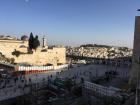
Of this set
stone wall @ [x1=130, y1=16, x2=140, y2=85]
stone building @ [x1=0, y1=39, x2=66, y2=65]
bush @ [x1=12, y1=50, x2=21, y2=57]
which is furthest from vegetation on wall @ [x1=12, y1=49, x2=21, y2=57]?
stone wall @ [x1=130, y1=16, x2=140, y2=85]

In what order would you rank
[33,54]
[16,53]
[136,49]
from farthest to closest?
1. [33,54]
2. [16,53]
3. [136,49]

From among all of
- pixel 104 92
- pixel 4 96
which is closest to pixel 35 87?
pixel 4 96

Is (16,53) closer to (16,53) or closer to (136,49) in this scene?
(16,53)

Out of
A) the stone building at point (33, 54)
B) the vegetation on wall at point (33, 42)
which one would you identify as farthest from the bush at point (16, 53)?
the vegetation on wall at point (33, 42)

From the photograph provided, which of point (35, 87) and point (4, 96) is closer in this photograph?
point (4, 96)

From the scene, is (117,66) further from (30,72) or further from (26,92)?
(26,92)

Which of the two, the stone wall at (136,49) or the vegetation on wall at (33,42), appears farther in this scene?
the vegetation on wall at (33,42)

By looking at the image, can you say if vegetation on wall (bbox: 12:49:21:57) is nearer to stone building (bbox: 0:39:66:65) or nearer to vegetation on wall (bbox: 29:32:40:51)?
stone building (bbox: 0:39:66:65)

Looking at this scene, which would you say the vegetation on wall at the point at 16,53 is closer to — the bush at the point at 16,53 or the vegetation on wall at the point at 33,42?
the bush at the point at 16,53

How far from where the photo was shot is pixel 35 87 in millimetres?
16875

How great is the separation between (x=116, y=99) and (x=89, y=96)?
2.42m

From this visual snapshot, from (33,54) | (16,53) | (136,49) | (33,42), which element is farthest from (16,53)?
(136,49)

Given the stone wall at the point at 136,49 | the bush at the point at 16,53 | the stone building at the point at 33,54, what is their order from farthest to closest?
the stone building at the point at 33,54 < the bush at the point at 16,53 < the stone wall at the point at 136,49

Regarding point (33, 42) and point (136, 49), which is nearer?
point (136, 49)
